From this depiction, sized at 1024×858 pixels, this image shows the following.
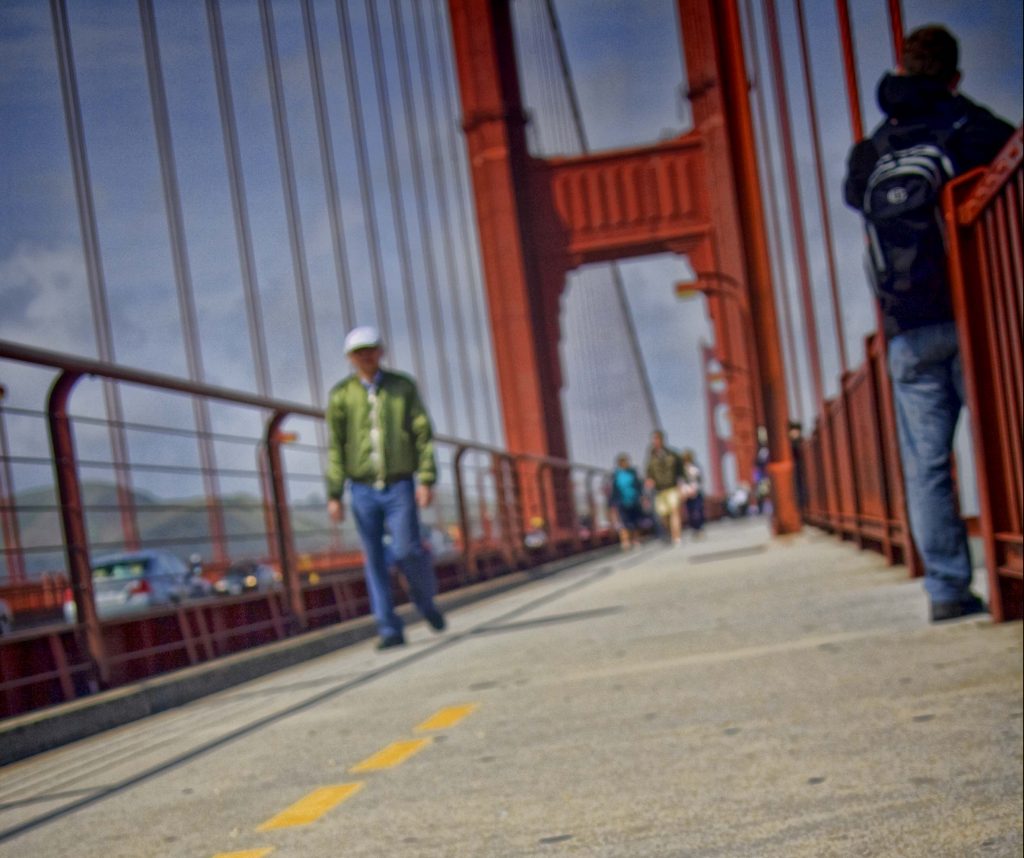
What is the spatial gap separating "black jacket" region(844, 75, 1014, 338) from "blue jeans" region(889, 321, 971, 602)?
103 millimetres

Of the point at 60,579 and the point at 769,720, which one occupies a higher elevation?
the point at 60,579

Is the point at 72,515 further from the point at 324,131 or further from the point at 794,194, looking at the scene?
the point at 324,131

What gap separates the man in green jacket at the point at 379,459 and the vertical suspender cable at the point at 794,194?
25.2ft

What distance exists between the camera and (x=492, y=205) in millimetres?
20734

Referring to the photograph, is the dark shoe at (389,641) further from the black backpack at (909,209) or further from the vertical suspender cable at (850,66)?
the black backpack at (909,209)

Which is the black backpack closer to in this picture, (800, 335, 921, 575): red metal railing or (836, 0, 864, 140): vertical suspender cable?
(800, 335, 921, 575): red metal railing

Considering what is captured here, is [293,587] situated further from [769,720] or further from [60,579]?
[769,720]

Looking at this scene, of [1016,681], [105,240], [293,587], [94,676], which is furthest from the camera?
[105,240]

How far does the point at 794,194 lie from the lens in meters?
15.0

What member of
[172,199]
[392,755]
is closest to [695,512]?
[172,199]

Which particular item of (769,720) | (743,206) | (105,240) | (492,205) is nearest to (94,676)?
(769,720)

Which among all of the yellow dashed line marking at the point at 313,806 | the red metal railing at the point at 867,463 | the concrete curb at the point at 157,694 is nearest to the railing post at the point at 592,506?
the red metal railing at the point at 867,463

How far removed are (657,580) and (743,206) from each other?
7576 mm

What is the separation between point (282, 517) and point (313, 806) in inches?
160
